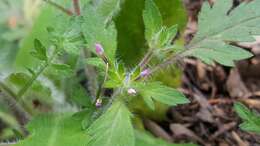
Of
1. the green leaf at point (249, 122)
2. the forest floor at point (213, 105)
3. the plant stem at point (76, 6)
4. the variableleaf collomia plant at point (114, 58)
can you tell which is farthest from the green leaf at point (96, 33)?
the forest floor at point (213, 105)

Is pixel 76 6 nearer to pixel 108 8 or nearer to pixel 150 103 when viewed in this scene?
pixel 108 8

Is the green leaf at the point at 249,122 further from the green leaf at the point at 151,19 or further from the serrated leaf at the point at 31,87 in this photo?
the serrated leaf at the point at 31,87

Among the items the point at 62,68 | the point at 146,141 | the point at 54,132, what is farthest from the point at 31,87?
the point at 146,141

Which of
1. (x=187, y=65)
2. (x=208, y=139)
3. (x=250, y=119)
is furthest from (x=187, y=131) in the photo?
(x=250, y=119)

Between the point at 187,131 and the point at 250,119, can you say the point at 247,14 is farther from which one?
the point at 187,131

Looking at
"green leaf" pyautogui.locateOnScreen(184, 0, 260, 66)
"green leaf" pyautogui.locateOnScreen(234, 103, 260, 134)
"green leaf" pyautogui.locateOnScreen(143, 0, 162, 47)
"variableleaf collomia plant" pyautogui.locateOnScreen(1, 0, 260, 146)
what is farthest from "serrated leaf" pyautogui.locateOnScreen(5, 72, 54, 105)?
"green leaf" pyautogui.locateOnScreen(234, 103, 260, 134)
